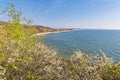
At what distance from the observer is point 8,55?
14266mm

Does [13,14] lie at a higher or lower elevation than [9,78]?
higher

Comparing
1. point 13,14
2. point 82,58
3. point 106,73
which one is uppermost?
point 13,14

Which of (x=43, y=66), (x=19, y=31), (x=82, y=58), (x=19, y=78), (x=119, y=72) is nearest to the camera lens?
(x=19, y=78)

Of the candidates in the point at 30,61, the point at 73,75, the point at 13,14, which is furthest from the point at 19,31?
the point at 73,75

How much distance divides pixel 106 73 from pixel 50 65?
535 centimetres

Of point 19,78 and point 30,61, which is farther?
point 30,61

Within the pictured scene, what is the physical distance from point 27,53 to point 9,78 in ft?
12.5

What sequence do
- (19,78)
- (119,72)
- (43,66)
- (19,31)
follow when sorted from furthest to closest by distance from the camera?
(19,31)
(119,72)
(43,66)
(19,78)

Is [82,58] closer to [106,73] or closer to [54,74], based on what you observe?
[106,73]

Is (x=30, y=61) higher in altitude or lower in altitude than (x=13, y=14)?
lower

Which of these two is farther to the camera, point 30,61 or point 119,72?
point 119,72

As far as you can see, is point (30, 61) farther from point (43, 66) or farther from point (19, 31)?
point (19, 31)

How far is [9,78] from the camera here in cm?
1375

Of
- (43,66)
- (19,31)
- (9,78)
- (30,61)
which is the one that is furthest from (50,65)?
(19,31)
